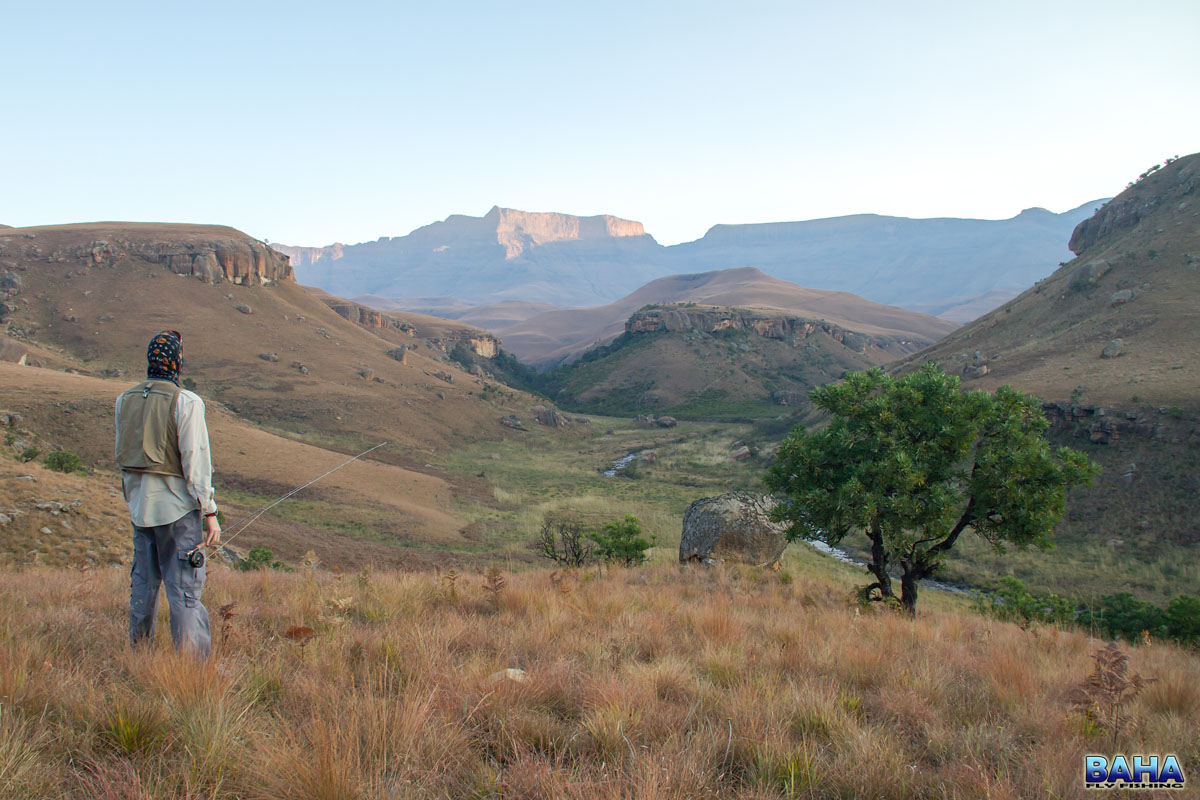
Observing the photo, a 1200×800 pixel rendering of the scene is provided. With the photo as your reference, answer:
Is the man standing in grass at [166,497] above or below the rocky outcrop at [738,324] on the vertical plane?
below

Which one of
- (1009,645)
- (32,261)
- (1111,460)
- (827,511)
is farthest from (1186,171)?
(32,261)

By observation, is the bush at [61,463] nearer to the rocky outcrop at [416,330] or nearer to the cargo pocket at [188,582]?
the cargo pocket at [188,582]

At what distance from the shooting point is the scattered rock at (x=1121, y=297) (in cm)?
4356

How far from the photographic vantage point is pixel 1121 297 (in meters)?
43.8

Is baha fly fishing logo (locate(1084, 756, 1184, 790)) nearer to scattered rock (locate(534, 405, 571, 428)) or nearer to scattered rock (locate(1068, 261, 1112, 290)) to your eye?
scattered rock (locate(1068, 261, 1112, 290))

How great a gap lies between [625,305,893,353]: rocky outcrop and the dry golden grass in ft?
326

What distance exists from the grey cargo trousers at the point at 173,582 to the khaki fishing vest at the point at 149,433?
43cm

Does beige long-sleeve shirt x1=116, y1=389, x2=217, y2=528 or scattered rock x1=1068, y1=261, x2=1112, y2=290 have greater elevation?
scattered rock x1=1068, y1=261, x2=1112, y2=290

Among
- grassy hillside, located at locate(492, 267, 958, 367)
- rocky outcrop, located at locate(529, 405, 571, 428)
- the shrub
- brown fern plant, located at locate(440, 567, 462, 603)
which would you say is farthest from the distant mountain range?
brown fern plant, located at locate(440, 567, 462, 603)

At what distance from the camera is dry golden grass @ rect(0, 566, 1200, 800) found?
9.46ft

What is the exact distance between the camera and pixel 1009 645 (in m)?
6.69

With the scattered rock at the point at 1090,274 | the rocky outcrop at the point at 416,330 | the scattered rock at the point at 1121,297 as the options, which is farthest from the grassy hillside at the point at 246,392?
the scattered rock at the point at 1090,274

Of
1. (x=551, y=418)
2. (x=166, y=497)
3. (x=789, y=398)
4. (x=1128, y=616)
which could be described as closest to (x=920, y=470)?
(x=1128, y=616)

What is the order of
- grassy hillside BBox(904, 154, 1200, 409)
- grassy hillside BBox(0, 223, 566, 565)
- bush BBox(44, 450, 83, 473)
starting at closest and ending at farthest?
bush BBox(44, 450, 83, 473), grassy hillside BBox(0, 223, 566, 565), grassy hillside BBox(904, 154, 1200, 409)
